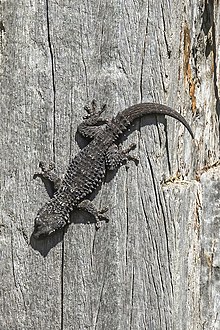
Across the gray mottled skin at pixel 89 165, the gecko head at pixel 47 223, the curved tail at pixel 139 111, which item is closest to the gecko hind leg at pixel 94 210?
the gray mottled skin at pixel 89 165

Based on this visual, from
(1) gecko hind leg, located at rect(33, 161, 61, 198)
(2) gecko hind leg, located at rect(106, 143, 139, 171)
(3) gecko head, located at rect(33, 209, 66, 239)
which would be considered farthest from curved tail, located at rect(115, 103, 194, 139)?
(3) gecko head, located at rect(33, 209, 66, 239)

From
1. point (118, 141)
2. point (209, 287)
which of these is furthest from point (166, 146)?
point (209, 287)

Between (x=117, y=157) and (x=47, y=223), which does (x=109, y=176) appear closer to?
(x=117, y=157)

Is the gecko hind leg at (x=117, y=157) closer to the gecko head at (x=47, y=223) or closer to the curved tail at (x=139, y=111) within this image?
the curved tail at (x=139, y=111)

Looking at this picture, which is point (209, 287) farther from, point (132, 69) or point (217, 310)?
point (132, 69)

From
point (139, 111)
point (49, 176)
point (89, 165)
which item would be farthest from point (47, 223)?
point (139, 111)
